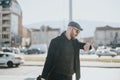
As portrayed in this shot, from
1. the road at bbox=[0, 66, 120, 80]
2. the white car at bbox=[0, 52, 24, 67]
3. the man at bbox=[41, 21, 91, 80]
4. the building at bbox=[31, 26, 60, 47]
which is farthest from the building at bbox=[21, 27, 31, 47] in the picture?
the man at bbox=[41, 21, 91, 80]

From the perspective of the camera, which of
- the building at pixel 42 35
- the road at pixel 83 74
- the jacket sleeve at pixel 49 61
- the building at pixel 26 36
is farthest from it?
the building at pixel 42 35

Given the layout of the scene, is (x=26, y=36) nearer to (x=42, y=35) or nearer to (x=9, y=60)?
(x=42, y=35)

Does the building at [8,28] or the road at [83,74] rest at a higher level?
the building at [8,28]

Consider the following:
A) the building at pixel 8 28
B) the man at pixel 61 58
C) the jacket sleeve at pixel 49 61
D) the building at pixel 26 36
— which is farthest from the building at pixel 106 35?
the jacket sleeve at pixel 49 61

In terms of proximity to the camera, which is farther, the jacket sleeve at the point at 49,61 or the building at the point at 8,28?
the building at the point at 8,28

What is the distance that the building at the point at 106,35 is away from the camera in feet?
387

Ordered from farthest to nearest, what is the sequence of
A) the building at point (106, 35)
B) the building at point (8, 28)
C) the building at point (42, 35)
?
the building at point (42, 35) → the building at point (106, 35) → the building at point (8, 28)

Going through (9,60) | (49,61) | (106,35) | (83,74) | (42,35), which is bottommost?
(83,74)

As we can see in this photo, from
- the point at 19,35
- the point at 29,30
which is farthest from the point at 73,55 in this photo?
the point at 29,30

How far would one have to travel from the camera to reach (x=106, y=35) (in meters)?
121

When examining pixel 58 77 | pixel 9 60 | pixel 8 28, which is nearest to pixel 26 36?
pixel 8 28

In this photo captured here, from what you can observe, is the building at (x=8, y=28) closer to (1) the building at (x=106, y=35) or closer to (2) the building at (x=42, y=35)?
(2) the building at (x=42, y=35)

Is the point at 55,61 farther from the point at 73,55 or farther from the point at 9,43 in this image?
the point at 9,43

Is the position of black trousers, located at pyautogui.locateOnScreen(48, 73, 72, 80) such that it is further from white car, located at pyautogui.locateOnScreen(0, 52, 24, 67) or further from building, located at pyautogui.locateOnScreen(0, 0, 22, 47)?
building, located at pyautogui.locateOnScreen(0, 0, 22, 47)
